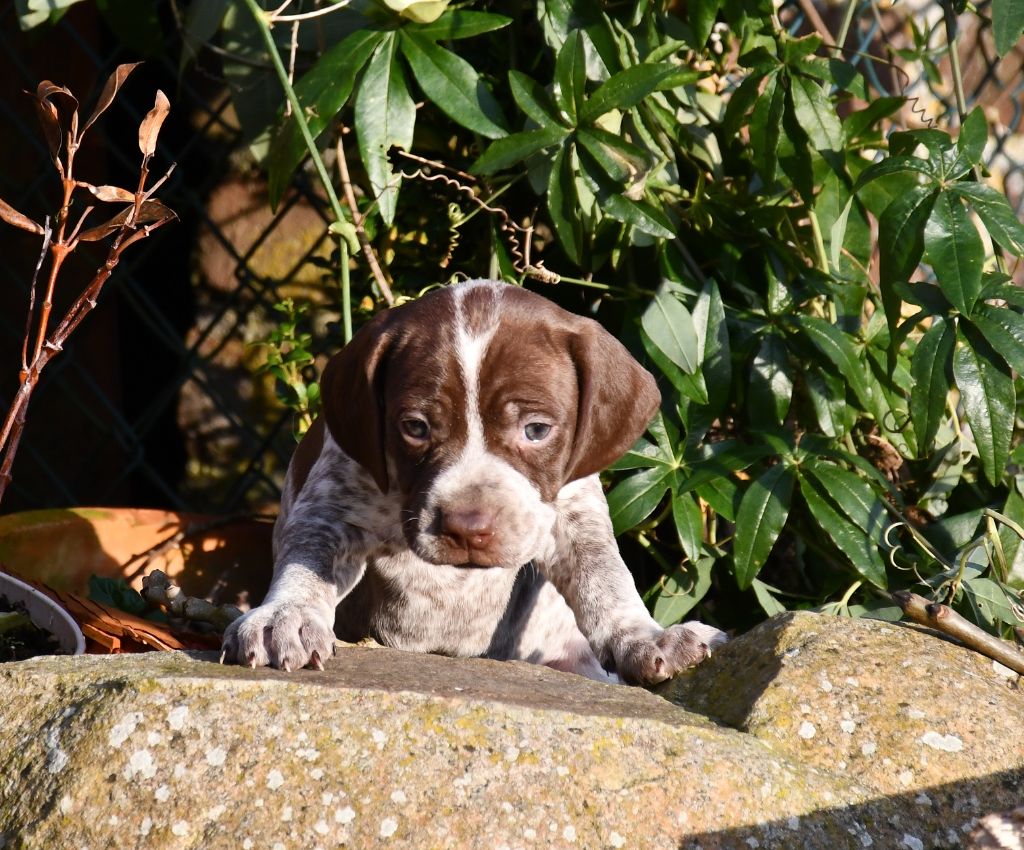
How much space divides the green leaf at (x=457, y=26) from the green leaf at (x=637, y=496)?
1.47m

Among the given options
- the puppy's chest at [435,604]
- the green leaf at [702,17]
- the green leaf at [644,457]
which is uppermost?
the green leaf at [702,17]

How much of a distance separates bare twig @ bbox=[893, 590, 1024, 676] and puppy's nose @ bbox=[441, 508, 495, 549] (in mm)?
940

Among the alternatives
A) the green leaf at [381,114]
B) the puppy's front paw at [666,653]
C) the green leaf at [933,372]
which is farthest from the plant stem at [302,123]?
the green leaf at [933,372]

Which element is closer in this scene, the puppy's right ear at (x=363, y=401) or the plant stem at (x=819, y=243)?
the puppy's right ear at (x=363, y=401)

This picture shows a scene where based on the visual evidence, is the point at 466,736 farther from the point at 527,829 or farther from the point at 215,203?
the point at 215,203

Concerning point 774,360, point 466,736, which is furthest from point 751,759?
point 774,360

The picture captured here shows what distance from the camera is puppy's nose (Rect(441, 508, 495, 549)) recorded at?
302cm

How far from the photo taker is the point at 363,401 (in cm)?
329

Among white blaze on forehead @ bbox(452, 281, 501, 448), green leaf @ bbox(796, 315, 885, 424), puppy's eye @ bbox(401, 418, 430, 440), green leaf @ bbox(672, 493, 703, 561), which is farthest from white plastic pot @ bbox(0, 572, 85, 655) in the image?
green leaf @ bbox(796, 315, 885, 424)

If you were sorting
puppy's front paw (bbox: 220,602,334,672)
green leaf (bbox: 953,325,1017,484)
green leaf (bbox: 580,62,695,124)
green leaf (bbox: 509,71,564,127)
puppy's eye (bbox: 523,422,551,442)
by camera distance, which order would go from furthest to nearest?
green leaf (bbox: 509,71,564,127) → green leaf (bbox: 580,62,695,124) → green leaf (bbox: 953,325,1017,484) → puppy's eye (bbox: 523,422,551,442) → puppy's front paw (bbox: 220,602,334,672)

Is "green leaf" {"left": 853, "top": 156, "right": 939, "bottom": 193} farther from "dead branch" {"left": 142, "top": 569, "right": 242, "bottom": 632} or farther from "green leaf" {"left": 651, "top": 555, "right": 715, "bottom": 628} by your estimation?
"dead branch" {"left": 142, "top": 569, "right": 242, "bottom": 632}

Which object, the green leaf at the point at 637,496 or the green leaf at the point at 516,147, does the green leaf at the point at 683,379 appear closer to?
the green leaf at the point at 637,496

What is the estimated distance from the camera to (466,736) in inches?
88.8

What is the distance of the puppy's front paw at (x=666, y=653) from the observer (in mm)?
3029
